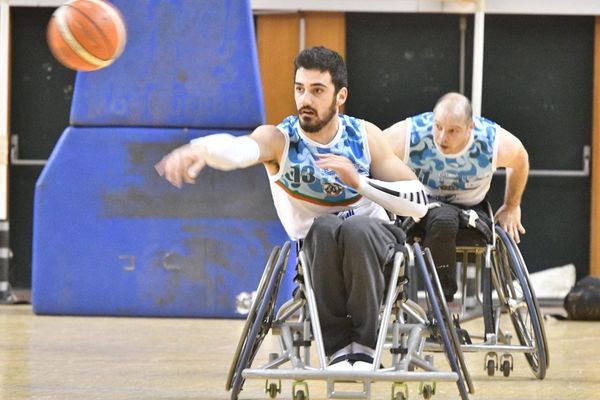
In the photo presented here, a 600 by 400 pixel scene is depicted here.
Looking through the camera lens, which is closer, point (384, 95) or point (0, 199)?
point (0, 199)

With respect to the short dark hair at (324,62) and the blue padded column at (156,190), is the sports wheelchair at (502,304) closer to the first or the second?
the short dark hair at (324,62)

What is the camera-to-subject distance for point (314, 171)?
397 cm

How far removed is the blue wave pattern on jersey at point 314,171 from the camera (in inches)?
156

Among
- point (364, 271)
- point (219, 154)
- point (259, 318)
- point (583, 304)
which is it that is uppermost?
point (219, 154)

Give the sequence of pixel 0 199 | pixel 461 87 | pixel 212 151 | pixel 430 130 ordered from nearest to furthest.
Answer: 1. pixel 212 151
2. pixel 430 130
3. pixel 0 199
4. pixel 461 87

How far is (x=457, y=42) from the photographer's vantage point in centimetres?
1016

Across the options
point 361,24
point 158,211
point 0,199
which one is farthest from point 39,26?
point 158,211

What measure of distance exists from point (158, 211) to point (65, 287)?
2.37 feet

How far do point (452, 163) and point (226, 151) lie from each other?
1.87 meters

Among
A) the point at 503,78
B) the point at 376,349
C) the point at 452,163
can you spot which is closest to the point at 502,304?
the point at 452,163

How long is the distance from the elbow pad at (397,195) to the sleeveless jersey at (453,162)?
1309mm

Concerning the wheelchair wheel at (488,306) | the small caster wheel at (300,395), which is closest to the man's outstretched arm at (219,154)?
the small caster wheel at (300,395)

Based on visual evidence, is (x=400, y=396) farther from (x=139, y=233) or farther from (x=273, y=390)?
(x=139, y=233)

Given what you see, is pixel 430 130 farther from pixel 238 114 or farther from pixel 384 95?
pixel 384 95
